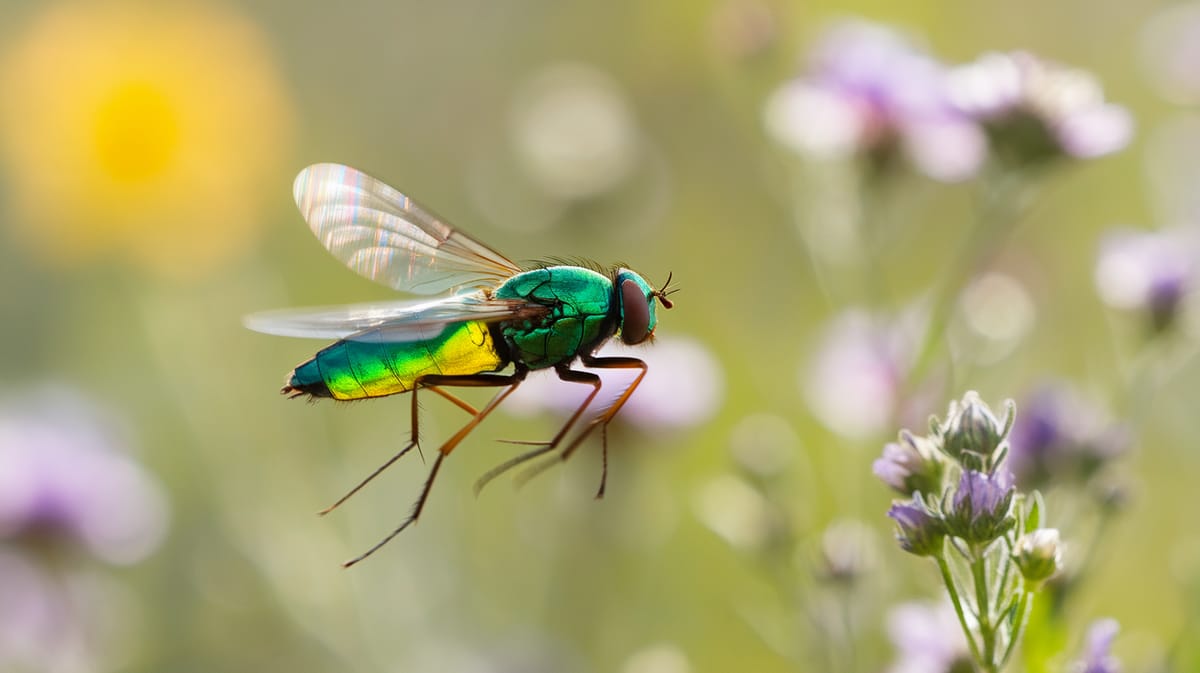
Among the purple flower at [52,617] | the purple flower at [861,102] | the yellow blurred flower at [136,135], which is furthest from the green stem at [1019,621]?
the yellow blurred flower at [136,135]

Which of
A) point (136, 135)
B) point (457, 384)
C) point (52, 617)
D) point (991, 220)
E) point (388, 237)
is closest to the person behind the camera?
point (457, 384)

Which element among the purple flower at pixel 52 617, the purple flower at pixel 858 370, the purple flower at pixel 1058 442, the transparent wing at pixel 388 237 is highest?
the purple flower at pixel 858 370

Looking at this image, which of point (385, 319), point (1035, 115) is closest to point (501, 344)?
point (385, 319)

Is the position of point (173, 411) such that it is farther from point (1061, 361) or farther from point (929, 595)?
point (929, 595)

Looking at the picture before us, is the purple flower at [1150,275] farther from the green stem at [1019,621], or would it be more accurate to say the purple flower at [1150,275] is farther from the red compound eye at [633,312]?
the green stem at [1019,621]

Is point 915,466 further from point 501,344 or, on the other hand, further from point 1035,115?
point 1035,115

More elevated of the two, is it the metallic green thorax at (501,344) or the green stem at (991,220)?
the green stem at (991,220)
